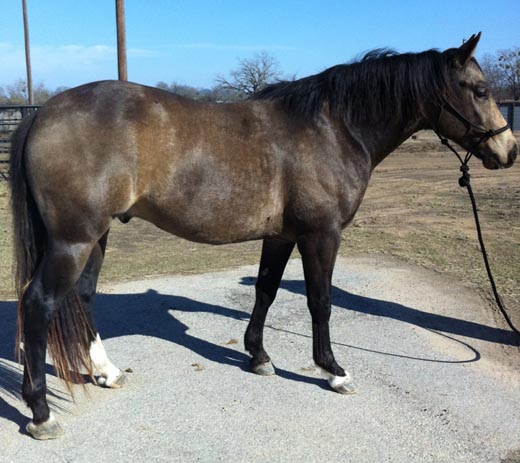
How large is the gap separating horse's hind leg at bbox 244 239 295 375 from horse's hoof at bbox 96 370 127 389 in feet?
2.86

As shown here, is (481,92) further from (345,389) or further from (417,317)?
(417,317)

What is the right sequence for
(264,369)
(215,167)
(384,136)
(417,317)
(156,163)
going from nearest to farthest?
(156,163)
(215,167)
(384,136)
(264,369)
(417,317)

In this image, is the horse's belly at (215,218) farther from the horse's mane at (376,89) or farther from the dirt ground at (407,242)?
the dirt ground at (407,242)

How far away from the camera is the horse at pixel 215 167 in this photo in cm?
308

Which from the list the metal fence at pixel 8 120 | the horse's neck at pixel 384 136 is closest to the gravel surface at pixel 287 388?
the horse's neck at pixel 384 136

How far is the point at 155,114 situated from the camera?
329 cm

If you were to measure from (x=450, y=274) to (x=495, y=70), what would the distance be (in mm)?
43186

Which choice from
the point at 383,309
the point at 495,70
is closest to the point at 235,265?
the point at 383,309

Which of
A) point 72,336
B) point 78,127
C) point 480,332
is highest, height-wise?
point 78,127

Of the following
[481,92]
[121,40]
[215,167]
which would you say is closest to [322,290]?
[215,167]

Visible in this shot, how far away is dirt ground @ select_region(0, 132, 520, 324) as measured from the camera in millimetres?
6578

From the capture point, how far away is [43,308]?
3115 mm

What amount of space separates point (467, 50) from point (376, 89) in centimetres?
58

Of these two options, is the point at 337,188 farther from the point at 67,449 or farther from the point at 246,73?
the point at 246,73
